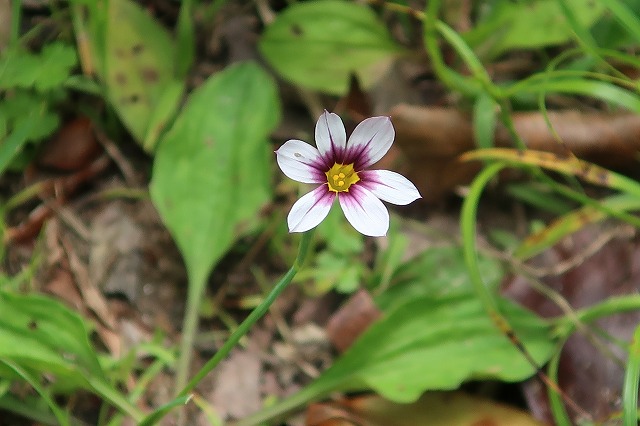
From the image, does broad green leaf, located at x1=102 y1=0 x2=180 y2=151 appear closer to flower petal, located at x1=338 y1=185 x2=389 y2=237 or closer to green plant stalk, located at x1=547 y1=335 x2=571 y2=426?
flower petal, located at x1=338 y1=185 x2=389 y2=237

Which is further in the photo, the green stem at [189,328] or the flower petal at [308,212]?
the green stem at [189,328]

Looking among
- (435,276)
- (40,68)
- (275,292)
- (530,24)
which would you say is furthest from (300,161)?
(530,24)

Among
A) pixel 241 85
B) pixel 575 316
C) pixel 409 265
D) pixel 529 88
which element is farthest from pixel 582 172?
pixel 241 85

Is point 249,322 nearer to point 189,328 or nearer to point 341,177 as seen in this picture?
point 341,177

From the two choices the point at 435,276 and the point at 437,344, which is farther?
the point at 435,276

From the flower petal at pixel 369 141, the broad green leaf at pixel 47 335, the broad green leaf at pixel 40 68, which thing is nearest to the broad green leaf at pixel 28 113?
the broad green leaf at pixel 40 68

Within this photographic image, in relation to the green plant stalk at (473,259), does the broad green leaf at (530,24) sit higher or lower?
higher

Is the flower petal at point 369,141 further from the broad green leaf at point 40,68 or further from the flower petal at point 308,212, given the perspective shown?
the broad green leaf at point 40,68

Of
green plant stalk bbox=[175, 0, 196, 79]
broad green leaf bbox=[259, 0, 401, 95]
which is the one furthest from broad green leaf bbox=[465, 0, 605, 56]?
green plant stalk bbox=[175, 0, 196, 79]
